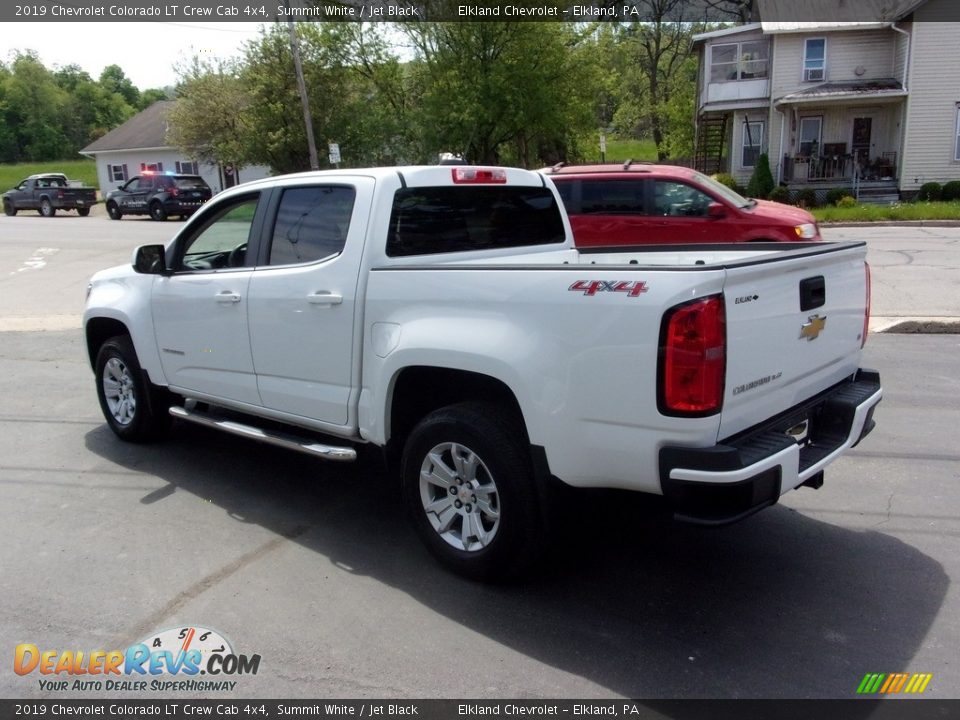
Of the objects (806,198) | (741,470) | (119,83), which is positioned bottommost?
(741,470)

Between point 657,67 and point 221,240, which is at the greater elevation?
point 657,67

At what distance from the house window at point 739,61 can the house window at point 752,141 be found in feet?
5.90

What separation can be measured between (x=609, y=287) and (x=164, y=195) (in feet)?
97.5

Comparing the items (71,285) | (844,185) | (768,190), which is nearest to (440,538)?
(71,285)

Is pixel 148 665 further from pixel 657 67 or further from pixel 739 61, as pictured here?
pixel 657 67

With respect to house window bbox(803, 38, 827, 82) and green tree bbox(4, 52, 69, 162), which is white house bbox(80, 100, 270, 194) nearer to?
house window bbox(803, 38, 827, 82)

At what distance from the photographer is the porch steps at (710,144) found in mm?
33906

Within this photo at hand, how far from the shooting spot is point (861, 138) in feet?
97.1

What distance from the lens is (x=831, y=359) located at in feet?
12.6

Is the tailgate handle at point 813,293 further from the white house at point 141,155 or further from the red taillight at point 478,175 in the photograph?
the white house at point 141,155

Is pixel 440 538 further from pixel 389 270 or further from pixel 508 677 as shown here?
pixel 389 270

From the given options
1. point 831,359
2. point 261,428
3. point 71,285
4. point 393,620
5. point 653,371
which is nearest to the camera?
point 653,371

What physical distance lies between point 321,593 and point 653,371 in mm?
1949

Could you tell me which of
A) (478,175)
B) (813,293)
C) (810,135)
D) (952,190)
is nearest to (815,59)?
(810,135)
